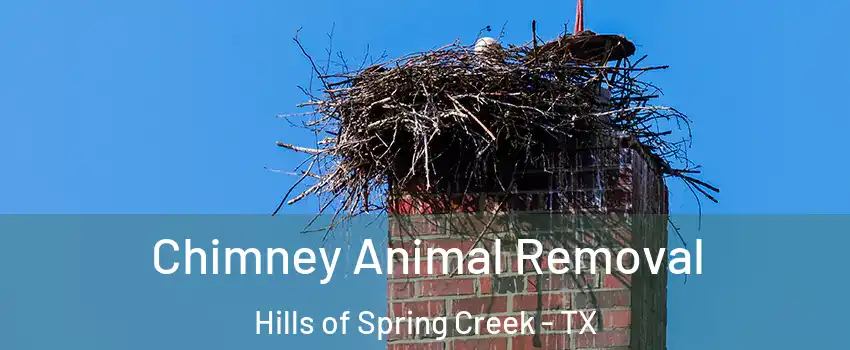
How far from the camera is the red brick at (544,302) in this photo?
436cm

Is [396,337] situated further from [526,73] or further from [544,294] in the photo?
[526,73]

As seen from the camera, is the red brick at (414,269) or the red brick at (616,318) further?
the red brick at (414,269)

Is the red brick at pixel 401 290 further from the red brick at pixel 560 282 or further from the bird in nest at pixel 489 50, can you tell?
the bird in nest at pixel 489 50

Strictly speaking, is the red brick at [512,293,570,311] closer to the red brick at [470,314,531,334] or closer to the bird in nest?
the red brick at [470,314,531,334]

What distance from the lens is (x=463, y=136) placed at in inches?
184

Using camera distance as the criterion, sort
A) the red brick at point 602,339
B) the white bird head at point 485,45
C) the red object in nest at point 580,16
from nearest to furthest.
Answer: the red brick at point 602,339, the white bird head at point 485,45, the red object in nest at point 580,16

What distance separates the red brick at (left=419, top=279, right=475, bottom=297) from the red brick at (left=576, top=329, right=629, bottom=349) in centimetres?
42

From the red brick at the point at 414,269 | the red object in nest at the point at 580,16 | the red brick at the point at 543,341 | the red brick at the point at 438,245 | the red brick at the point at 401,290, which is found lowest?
the red brick at the point at 543,341

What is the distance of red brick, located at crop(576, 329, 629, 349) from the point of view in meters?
4.26

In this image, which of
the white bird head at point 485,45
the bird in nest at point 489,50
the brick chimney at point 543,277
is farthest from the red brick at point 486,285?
the white bird head at point 485,45

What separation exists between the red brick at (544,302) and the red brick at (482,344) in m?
0.13

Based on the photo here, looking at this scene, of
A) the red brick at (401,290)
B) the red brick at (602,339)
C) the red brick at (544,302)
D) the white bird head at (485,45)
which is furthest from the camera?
the white bird head at (485,45)

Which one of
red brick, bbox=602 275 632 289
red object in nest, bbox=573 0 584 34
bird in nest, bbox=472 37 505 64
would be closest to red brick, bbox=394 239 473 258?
red brick, bbox=602 275 632 289

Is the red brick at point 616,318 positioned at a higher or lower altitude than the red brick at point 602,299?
lower
